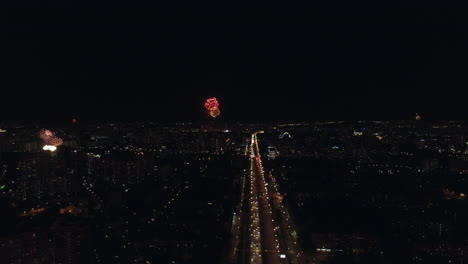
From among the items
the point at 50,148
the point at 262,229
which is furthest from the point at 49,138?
the point at 262,229

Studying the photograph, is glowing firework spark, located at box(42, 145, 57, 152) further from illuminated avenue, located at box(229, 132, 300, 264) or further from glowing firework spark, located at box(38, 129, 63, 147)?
illuminated avenue, located at box(229, 132, 300, 264)

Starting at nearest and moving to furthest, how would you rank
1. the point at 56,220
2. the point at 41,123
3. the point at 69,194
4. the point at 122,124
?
1. the point at 56,220
2. the point at 69,194
3. the point at 41,123
4. the point at 122,124

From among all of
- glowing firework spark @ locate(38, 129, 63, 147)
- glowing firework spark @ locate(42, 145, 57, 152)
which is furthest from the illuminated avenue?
glowing firework spark @ locate(38, 129, 63, 147)

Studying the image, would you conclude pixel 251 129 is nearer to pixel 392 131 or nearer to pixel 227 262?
pixel 392 131

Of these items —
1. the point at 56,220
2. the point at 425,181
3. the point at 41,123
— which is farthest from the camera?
the point at 41,123

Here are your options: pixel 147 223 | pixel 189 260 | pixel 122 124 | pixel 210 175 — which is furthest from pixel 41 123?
pixel 189 260

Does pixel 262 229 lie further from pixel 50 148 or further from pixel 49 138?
pixel 49 138

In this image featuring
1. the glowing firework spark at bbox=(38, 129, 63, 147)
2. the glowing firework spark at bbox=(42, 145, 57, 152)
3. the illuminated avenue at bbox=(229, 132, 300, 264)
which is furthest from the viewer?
the glowing firework spark at bbox=(38, 129, 63, 147)

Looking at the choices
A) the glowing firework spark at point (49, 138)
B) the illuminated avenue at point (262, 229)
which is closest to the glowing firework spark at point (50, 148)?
the glowing firework spark at point (49, 138)

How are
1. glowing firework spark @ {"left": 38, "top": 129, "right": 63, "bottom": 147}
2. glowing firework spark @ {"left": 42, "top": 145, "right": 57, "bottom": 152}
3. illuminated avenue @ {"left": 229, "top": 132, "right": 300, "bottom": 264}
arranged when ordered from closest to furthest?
illuminated avenue @ {"left": 229, "top": 132, "right": 300, "bottom": 264}, glowing firework spark @ {"left": 42, "top": 145, "right": 57, "bottom": 152}, glowing firework spark @ {"left": 38, "top": 129, "right": 63, "bottom": 147}
